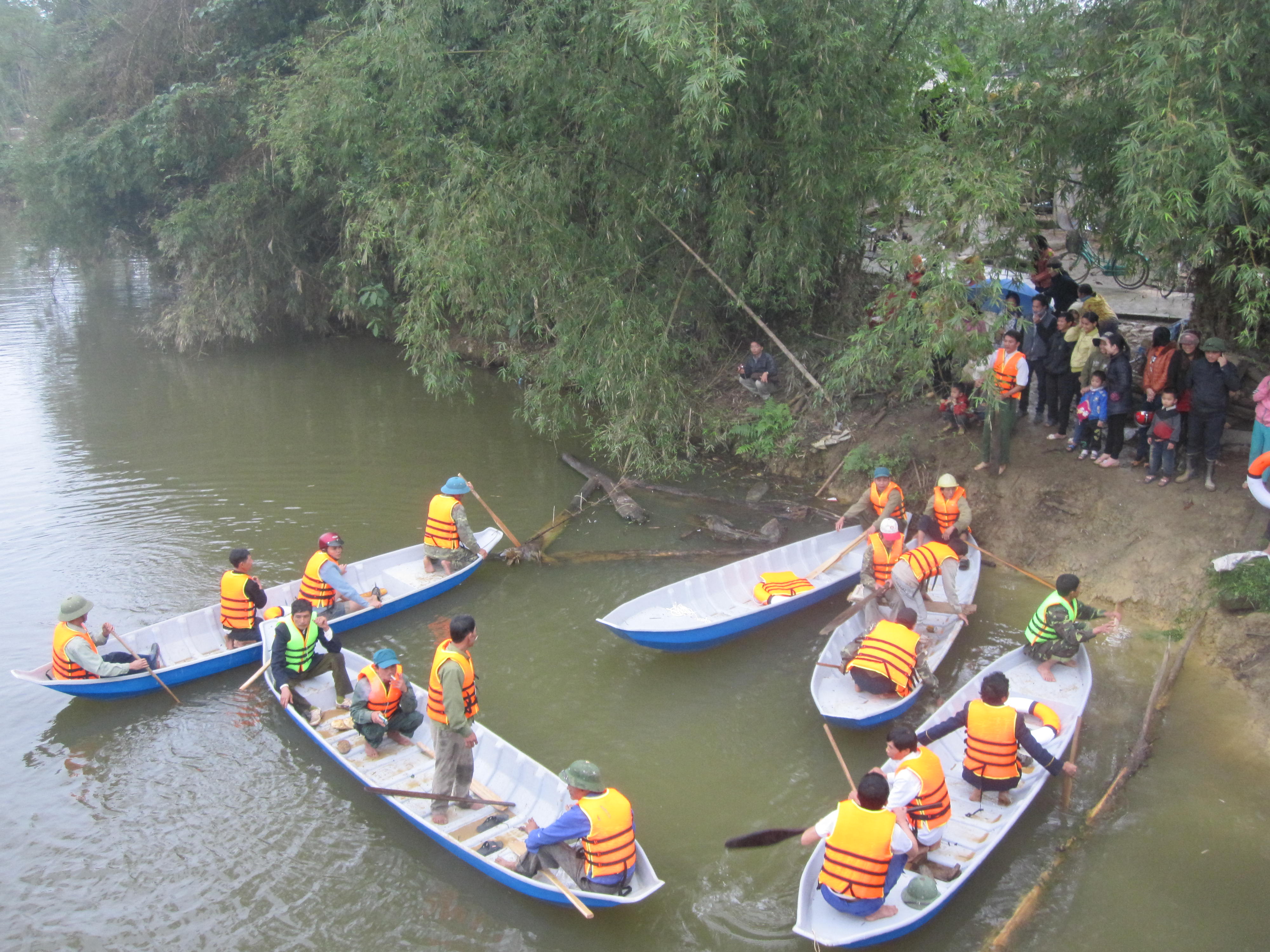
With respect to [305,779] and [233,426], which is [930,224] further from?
[233,426]

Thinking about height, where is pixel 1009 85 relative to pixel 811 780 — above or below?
above

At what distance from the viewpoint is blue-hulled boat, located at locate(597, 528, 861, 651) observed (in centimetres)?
911

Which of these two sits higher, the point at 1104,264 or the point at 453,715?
the point at 1104,264

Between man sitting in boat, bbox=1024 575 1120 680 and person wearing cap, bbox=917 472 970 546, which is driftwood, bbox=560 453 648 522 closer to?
person wearing cap, bbox=917 472 970 546

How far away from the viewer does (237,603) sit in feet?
30.4

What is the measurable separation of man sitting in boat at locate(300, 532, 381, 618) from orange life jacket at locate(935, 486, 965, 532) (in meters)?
6.47

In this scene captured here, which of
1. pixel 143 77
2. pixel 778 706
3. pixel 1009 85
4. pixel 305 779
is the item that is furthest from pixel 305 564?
pixel 143 77

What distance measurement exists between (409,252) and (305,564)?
4.21 m

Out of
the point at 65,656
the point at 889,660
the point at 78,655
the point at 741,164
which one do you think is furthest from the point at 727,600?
the point at 65,656

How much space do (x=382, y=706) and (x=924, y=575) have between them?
5.25 m

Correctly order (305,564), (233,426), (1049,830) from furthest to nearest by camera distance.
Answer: (233,426) → (305,564) → (1049,830)

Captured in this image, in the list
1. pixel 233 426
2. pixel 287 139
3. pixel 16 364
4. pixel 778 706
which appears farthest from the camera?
pixel 16 364

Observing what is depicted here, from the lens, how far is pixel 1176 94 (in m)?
8.62

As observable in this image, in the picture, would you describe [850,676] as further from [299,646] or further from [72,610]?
[72,610]
